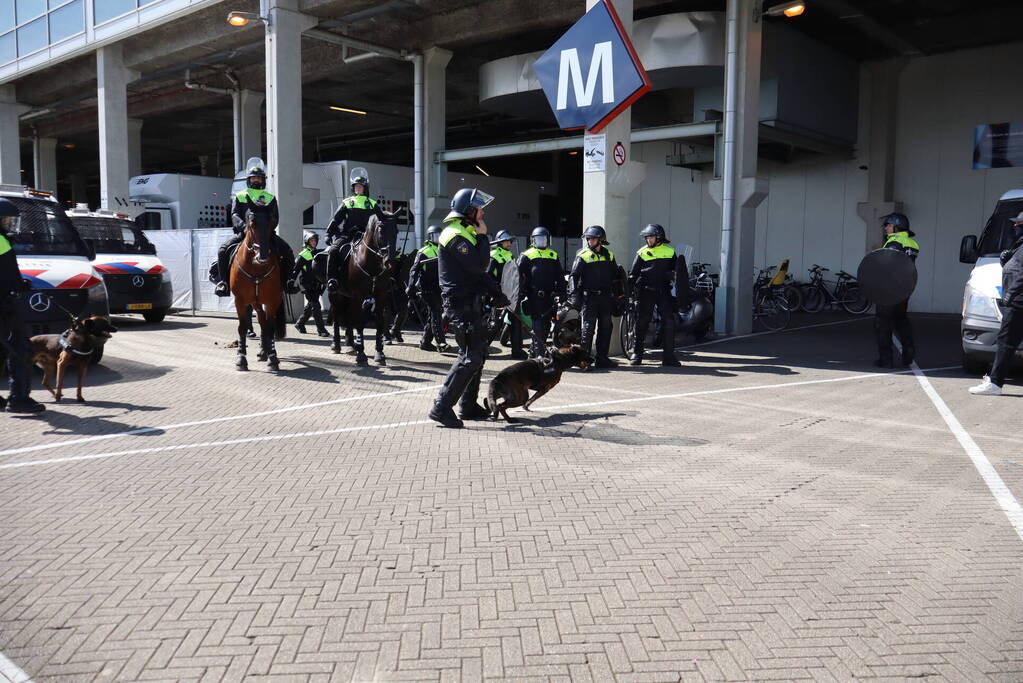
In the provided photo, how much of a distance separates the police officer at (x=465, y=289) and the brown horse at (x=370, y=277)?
416 cm

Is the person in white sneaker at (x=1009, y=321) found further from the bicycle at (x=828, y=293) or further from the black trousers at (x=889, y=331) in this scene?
the bicycle at (x=828, y=293)

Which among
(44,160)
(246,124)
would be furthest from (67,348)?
(44,160)

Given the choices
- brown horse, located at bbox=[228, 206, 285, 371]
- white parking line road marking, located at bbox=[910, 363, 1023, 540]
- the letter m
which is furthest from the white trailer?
white parking line road marking, located at bbox=[910, 363, 1023, 540]

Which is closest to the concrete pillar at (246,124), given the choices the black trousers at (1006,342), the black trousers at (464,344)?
the black trousers at (464,344)

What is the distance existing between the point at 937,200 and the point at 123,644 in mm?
23234

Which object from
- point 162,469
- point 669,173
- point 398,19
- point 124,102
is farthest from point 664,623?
point 124,102

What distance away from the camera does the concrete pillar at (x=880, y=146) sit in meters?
22.0

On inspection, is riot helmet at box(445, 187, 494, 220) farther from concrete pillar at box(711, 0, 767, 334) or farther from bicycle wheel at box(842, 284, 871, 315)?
bicycle wheel at box(842, 284, 871, 315)

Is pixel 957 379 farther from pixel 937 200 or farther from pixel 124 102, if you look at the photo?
pixel 124 102

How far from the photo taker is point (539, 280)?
37.8 ft

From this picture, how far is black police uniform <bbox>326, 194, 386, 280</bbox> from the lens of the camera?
39.3 feet

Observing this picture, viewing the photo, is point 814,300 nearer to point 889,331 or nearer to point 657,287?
point 889,331

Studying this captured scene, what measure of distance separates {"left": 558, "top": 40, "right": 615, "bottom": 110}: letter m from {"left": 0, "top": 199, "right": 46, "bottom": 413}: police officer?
26.2 feet

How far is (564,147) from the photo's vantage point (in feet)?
62.7
